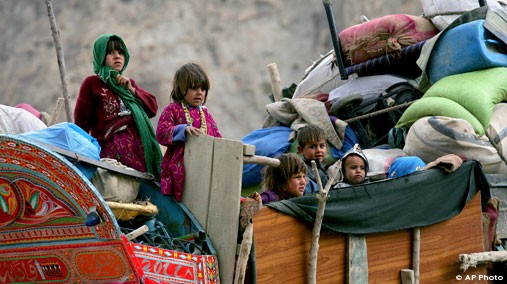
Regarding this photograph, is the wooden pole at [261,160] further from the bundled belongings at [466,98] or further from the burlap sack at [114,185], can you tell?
the bundled belongings at [466,98]

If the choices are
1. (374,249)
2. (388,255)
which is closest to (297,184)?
(374,249)

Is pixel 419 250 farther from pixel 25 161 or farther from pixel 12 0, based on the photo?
pixel 12 0

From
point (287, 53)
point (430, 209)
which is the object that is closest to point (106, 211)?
point (430, 209)

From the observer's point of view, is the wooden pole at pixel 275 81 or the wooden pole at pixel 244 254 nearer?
the wooden pole at pixel 244 254

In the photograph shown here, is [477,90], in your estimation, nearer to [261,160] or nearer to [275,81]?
[261,160]

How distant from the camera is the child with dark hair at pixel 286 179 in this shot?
223 inches

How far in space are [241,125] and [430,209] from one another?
20.5m

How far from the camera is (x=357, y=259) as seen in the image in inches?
223

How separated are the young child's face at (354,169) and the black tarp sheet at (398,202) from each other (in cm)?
43

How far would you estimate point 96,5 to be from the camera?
30859 mm

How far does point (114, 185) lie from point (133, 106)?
0.71 metres

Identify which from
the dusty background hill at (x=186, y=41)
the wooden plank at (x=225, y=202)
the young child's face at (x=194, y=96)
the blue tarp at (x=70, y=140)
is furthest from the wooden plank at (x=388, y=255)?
the dusty background hill at (x=186, y=41)

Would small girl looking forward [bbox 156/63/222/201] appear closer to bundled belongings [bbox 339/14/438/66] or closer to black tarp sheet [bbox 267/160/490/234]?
black tarp sheet [bbox 267/160/490/234]

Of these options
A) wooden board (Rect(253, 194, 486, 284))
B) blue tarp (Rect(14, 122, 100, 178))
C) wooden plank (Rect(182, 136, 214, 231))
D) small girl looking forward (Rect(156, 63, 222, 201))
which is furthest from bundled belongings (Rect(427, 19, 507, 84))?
blue tarp (Rect(14, 122, 100, 178))
